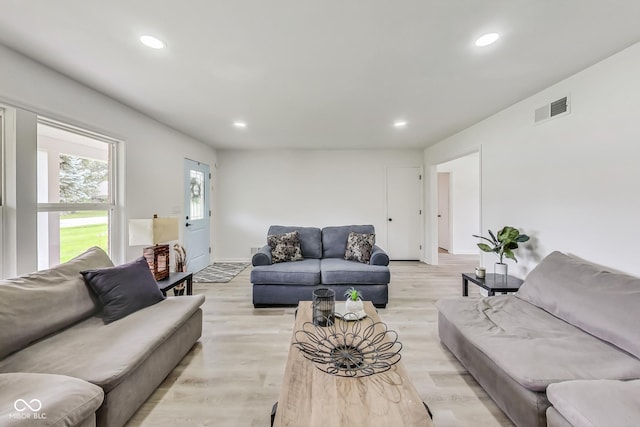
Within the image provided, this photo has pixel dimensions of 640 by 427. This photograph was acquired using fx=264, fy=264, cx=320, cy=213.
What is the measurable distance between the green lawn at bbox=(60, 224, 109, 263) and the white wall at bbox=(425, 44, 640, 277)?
15.1 feet

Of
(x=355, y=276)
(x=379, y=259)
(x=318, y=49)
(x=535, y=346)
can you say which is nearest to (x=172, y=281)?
(x=355, y=276)

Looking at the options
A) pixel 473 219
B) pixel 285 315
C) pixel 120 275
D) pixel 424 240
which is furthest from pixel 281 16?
pixel 473 219

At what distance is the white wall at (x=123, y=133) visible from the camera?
1.97m

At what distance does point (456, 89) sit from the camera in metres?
2.61

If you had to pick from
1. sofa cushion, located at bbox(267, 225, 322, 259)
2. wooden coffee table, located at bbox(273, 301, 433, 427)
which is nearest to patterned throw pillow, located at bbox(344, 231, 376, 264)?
sofa cushion, located at bbox(267, 225, 322, 259)

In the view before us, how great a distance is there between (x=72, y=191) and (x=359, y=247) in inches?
124

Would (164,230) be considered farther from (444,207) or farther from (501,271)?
(444,207)

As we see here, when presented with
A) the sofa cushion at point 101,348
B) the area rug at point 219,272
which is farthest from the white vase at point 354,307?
the area rug at point 219,272

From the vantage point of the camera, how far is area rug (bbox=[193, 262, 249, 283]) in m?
4.28

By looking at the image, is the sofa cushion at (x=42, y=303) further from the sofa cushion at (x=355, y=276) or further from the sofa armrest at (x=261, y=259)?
the sofa cushion at (x=355, y=276)

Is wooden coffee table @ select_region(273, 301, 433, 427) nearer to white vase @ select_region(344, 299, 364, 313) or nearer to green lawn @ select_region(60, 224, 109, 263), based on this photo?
white vase @ select_region(344, 299, 364, 313)

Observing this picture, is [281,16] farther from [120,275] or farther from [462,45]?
[120,275]

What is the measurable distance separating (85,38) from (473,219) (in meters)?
7.38

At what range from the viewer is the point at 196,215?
4746 millimetres
